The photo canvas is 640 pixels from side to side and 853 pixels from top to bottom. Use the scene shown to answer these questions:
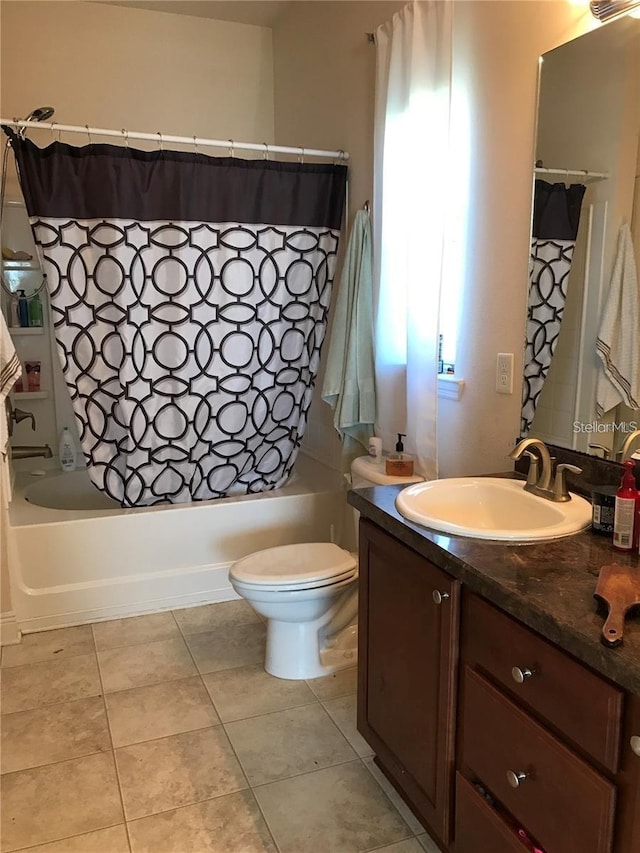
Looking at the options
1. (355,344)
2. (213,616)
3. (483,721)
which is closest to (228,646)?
(213,616)

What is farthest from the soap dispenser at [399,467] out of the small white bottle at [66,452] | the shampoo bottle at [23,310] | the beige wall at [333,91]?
the shampoo bottle at [23,310]

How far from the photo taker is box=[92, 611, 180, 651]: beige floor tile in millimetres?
2680

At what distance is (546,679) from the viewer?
1.15m

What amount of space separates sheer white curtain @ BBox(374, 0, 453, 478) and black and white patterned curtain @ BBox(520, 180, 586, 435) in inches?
15.0

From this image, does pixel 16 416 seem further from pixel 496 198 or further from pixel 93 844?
pixel 496 198

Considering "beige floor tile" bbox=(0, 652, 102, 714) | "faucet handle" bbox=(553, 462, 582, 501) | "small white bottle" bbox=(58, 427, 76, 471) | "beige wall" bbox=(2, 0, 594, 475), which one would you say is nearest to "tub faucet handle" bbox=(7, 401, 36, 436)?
"small white bottle" bbox=(58, 427, 76, 471)

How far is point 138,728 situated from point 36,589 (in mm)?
894

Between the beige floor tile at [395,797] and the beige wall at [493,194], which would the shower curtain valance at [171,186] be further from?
the beige floor tile at [395,797]

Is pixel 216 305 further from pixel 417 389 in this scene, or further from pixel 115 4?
pixel 115 4

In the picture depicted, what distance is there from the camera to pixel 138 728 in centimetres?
215

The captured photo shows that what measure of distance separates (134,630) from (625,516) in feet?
6.79

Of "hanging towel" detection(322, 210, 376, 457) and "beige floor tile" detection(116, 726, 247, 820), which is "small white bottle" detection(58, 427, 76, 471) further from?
"beige floor tile" detection(116, 726, 247, 820)

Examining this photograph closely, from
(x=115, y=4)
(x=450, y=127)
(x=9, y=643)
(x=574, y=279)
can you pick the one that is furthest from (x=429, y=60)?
(x=9, y=643)

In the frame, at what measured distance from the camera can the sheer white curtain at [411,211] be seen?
7.32 ft
